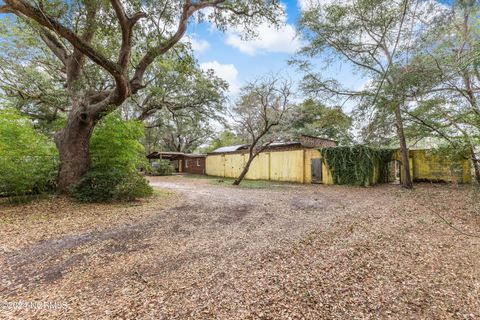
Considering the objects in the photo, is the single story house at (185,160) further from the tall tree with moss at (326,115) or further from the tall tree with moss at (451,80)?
the tall tree with moss at (451,80)

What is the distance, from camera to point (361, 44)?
765 centimetres

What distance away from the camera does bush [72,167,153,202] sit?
5.79 m

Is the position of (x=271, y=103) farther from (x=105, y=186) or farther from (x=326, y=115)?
(x=105, y=186)

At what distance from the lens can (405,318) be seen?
1751 millimetres

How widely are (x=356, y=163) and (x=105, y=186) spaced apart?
10.8 metres

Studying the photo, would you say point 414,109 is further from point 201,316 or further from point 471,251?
point 201,316

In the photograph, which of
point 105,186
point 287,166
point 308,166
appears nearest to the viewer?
point 105,186

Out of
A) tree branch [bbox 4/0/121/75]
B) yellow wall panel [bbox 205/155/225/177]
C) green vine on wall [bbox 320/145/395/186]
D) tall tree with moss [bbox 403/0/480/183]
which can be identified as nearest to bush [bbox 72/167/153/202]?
tree branch [bbox 4/0/121/75]

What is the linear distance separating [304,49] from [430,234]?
7.24 meters

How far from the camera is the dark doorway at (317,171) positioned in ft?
39.2

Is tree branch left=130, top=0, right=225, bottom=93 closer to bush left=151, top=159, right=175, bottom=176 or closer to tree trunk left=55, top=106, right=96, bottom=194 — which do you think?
tree trunk left=55, top=106, right=96, bottom=194

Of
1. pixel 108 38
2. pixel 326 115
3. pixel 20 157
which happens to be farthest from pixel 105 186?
pixel 326 115

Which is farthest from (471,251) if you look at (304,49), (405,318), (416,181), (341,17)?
(416,181)

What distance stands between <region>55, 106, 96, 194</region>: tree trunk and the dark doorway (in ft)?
34.6
